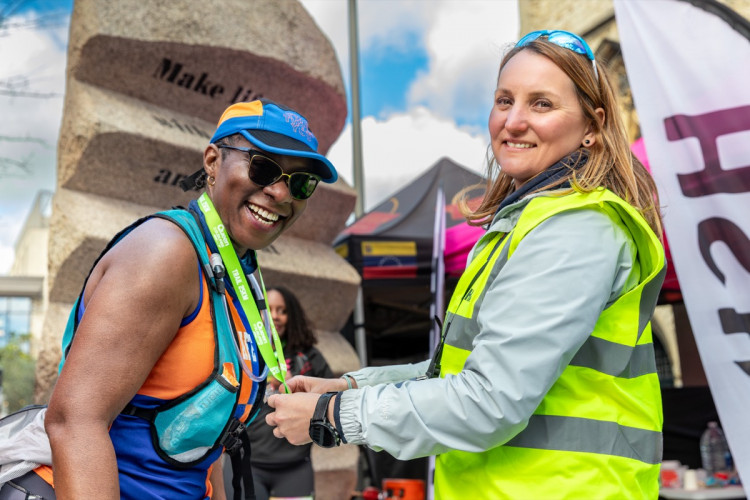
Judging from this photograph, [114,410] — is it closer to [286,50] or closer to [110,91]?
[110,91]

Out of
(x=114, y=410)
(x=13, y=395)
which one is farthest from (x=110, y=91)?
(x=13, y=395)

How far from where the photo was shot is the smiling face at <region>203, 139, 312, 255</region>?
188 cm

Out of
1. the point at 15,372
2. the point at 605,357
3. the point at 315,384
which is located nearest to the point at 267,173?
the point at 315,384

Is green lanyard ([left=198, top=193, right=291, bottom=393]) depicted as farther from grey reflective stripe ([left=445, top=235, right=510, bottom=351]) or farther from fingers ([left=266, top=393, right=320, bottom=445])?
grey reflective stripe ([left=445, top=235, right=510, bottom=351])

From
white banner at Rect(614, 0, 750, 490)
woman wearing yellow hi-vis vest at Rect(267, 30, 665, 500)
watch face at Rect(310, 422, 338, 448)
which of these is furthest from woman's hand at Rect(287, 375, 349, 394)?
white banner at Rect(614, 0, 750, 490)

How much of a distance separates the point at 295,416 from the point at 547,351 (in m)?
0.56

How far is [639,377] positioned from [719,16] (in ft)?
9.35

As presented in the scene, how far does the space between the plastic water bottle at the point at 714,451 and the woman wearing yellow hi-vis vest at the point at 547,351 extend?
557cm

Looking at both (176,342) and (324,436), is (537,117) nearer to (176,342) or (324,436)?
(324,436)

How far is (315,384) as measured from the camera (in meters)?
1.86

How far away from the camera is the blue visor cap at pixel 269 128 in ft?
6.09

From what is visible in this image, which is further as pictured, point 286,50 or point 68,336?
point 286,50

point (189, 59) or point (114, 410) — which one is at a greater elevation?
point (189, 59)

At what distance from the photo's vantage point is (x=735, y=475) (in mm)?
5906
